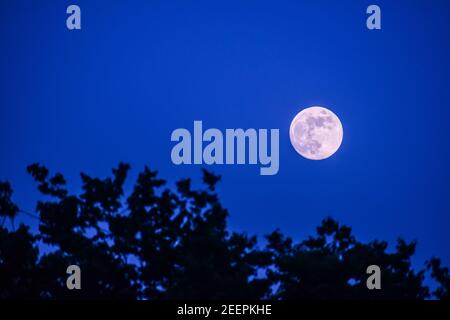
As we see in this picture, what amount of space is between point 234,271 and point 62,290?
240 centimetres

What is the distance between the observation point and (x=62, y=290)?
375 inches

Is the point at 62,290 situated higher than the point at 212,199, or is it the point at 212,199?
the point at 212,199

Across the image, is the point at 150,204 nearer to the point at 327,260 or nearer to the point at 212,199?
the point at 212,199

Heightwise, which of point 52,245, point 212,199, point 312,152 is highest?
point 312,152

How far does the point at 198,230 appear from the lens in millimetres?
10516

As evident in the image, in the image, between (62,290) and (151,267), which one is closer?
(62,290)

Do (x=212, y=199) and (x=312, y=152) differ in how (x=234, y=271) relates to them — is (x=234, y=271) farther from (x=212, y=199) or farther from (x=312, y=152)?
(x=312, y=152)

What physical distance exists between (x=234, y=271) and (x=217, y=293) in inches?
38.7
